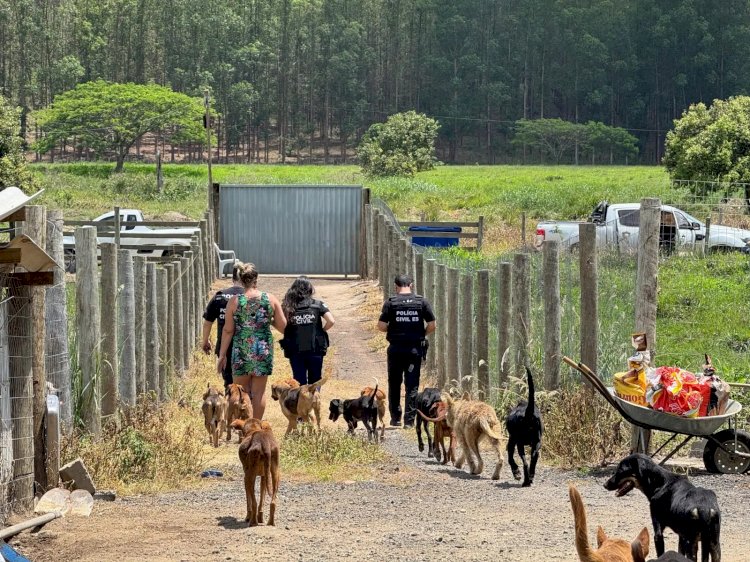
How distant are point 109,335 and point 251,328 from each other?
4.31ft

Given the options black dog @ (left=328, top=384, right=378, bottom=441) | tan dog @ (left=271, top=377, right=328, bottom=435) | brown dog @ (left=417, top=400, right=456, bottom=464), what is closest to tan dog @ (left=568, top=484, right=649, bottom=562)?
brown dog @ (left=417, top=400, right=456, bottom=464)

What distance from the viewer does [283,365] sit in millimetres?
18062

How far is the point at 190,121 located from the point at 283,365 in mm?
65446

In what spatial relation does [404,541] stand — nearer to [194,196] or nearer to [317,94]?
[194,196]

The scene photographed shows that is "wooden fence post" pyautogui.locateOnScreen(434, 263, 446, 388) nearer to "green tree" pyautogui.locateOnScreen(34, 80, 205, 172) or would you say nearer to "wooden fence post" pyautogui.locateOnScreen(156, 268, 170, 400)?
"wooden fence post" pyautogui.locateOnScreen(156, 268, 170, 400)

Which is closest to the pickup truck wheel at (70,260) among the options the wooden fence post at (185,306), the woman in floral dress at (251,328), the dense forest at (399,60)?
the wooden fence post at (185,306)

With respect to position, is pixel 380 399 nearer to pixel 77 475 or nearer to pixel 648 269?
pixel 648 269

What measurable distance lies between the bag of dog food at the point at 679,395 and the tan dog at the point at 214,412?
4041 mm

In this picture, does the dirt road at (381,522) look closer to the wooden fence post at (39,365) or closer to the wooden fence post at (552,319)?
the wooden fence post at (39,365)

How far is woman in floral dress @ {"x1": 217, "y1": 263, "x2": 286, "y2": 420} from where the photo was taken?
11711 millimetres

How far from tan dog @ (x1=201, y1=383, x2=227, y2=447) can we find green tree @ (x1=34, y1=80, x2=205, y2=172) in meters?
70.6

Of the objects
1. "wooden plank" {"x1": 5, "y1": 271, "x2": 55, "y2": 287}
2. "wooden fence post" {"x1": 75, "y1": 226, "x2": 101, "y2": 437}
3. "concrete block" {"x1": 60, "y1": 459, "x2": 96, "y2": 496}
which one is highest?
"wooden plank" {"x1": 5, "y1": 271, "x2": 55, "y2": 287}

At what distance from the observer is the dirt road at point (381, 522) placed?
738 cm

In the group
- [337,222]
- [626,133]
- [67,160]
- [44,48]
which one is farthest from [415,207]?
[44,48]
